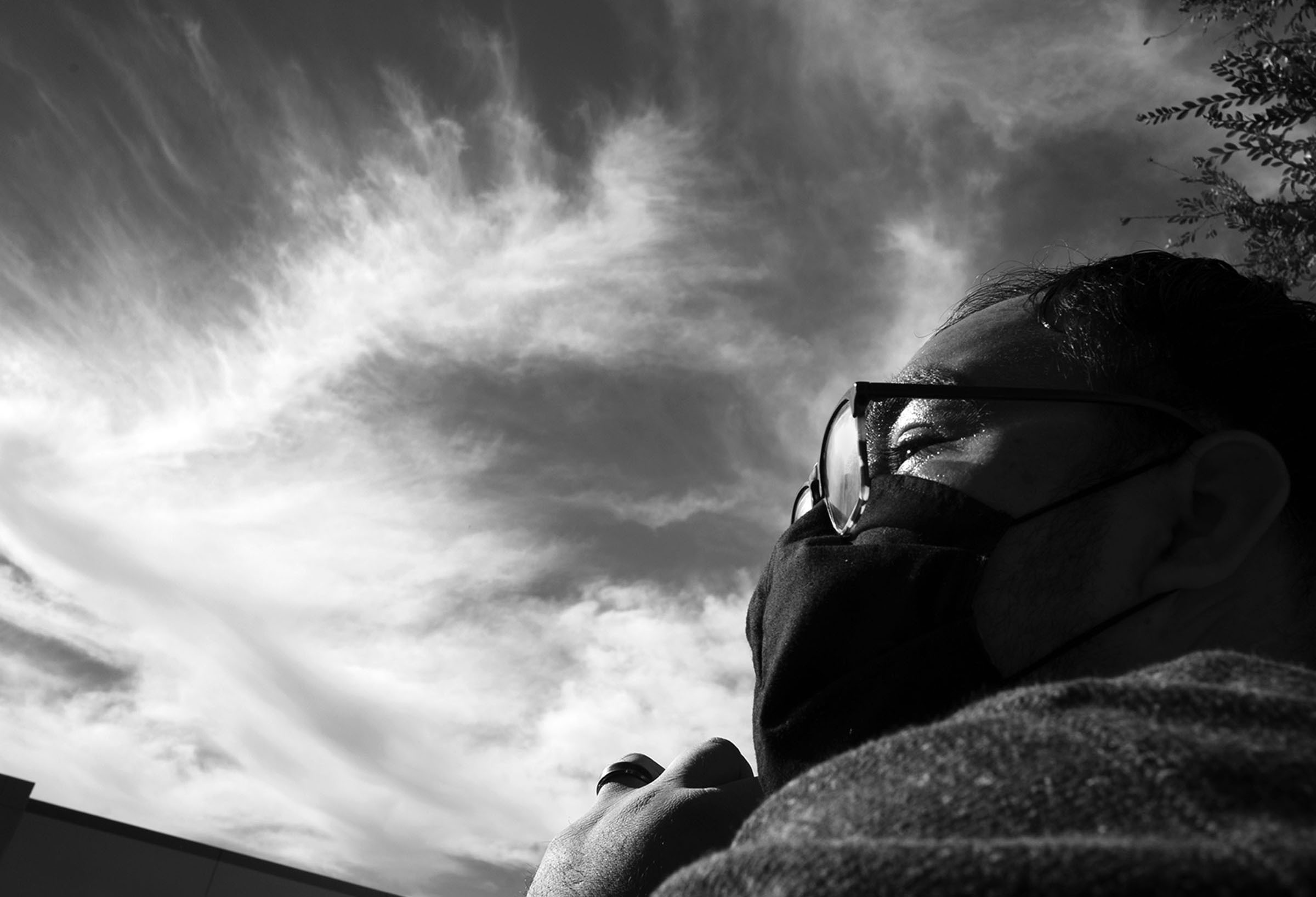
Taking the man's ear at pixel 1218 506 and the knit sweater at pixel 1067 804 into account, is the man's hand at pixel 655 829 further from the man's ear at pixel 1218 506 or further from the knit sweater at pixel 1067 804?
the knit sweater at pixel 1067 804

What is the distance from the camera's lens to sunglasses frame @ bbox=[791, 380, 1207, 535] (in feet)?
6.73

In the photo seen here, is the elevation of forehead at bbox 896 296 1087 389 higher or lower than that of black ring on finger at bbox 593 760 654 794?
higher

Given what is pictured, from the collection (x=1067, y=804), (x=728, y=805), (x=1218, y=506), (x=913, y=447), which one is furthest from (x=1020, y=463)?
(x=728, y=805)

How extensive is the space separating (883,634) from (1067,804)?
1232 millimetres

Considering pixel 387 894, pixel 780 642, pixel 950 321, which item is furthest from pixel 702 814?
pixel 387 894

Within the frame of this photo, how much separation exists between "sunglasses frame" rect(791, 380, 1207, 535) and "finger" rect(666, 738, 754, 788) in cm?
139

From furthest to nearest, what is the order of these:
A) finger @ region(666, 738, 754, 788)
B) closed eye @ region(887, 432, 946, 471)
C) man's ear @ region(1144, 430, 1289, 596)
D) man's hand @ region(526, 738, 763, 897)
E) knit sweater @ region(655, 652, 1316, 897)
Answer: finger @ region(666, 738, 754, 788)
man's hand @ region(526, 738, 763, 897)
closed eye @ region(887, 432, 946, 471)
man's ear @ region(1144, 430, 1289, 596)
knit sweater @ region(655, 652, 1316, 897)

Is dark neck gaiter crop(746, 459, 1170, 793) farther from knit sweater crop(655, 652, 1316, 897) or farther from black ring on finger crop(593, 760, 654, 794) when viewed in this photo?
black ring on finger crop(593, 760, 654, 794)

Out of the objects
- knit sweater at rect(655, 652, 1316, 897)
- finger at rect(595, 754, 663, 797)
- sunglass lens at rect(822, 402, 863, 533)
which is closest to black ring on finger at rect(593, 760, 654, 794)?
finger at rect(595, 754, 663, 797)

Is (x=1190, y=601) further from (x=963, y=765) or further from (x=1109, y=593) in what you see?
(x=963, y=765)

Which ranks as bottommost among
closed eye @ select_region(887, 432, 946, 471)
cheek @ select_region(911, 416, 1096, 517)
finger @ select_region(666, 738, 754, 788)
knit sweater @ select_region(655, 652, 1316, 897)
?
knit sweater @ select_region(655, 652, 1316, 897)

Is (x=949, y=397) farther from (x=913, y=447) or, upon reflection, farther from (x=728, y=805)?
(x=728, y=805)

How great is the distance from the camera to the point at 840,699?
1886 millimetres

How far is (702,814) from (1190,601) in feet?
5.96
